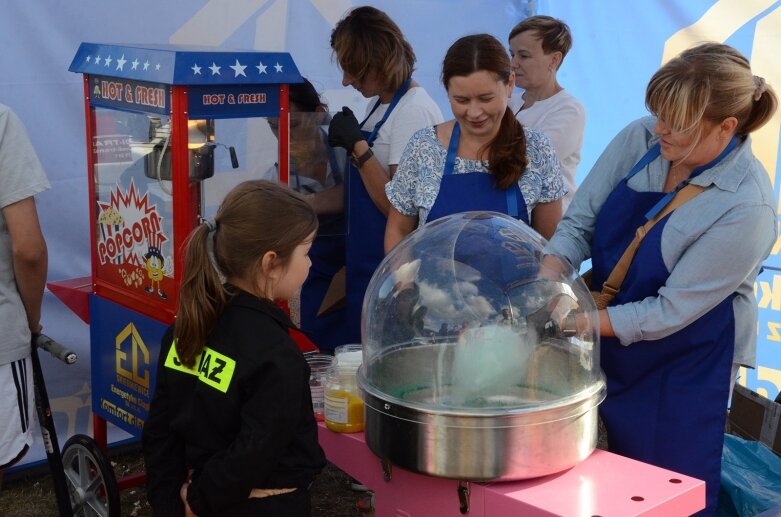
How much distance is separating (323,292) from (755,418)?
1.50m

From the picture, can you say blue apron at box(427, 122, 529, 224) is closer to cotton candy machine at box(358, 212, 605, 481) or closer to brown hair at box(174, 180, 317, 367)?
cotton candy machine at box(358, 212, 605, 481)

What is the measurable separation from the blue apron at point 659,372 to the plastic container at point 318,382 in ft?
2.10

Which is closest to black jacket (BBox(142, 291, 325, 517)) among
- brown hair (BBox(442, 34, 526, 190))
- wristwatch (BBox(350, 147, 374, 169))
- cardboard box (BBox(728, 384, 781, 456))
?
brown hair (BBox(442, 34, 526, 190))

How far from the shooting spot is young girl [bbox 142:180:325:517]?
66.4 inches

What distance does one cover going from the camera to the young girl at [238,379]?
5.53 feet

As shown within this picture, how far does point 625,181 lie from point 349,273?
1292 mm

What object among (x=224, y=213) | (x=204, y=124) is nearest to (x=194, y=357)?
(x=224, y=213)

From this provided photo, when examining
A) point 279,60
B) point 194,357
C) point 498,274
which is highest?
point 279,60

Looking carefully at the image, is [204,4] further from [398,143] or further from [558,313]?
[558,313]

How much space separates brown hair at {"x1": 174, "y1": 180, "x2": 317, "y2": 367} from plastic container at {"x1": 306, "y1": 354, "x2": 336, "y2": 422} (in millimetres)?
317

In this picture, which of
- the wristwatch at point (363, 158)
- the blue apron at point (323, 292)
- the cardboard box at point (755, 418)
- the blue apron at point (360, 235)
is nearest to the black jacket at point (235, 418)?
the wristwatch at point (363, 158)

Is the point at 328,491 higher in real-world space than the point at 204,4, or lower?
lower

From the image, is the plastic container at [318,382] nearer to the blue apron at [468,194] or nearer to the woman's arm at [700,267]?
the blue apron at [468,194]

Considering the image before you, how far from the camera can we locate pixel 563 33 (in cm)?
371
